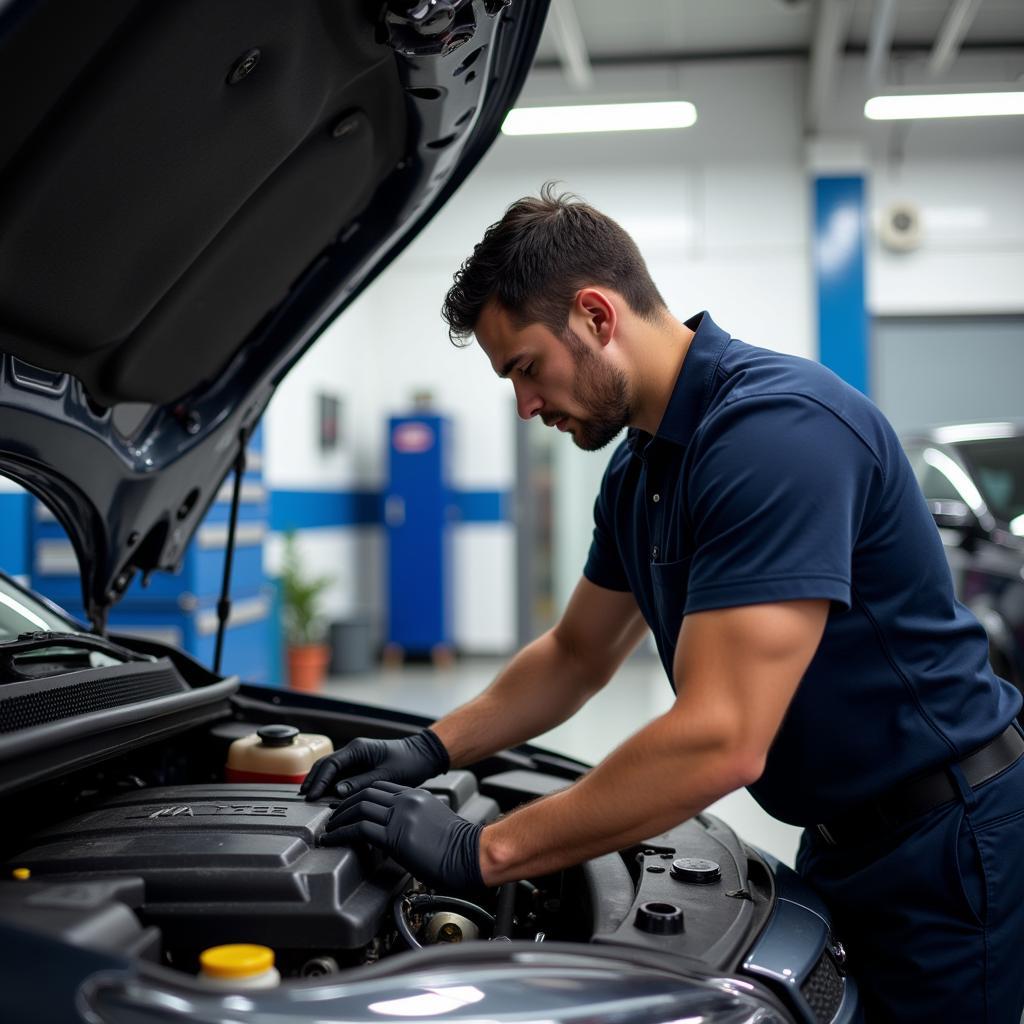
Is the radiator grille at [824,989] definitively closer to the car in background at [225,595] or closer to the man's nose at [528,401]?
the car in background at [225,595]

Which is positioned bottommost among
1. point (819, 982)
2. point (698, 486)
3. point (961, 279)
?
point (819, 982)

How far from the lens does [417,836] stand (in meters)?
1.09

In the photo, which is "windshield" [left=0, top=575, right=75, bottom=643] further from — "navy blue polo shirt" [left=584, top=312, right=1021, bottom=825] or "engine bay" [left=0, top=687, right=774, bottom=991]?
"navy blue polo shirt" [left=584, top=312, right=1021, bottom=825]

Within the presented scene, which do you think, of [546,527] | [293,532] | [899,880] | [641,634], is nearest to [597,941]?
[899,880]

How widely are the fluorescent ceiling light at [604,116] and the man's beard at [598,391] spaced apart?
4.98 meters

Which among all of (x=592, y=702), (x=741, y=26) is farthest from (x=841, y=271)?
(x=592, y=702)

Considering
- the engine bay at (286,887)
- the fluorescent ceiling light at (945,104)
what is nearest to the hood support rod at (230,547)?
the engine bay at (286,887)

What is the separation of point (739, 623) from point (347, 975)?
47 cm

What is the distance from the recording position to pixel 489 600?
759 centimetres

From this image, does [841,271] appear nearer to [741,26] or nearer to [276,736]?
→ [741,26]

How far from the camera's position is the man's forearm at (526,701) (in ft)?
5.01

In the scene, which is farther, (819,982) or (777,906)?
(777,906)

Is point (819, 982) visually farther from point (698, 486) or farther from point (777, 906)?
point (698, 486)

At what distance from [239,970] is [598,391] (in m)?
0.78
